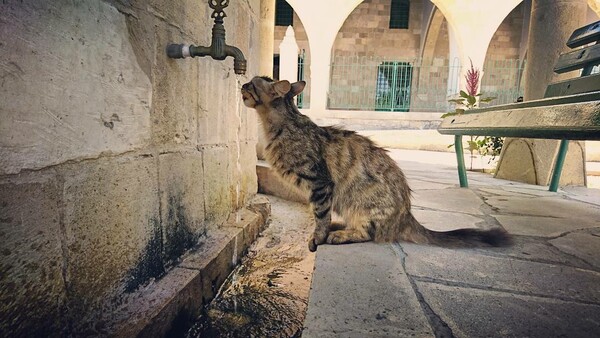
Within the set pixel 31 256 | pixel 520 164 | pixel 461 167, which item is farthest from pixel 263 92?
pixel 520 164

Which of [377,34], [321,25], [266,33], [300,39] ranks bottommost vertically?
[266,33]

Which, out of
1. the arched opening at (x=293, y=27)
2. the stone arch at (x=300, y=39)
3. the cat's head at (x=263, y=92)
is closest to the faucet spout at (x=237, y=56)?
the cat's head at (x=263, y=92)

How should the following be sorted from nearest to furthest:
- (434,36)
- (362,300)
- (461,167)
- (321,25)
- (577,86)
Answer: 1. (362,300)
2. (577,86)
3. (461,167)
4. (321,25)
5. (434,36)

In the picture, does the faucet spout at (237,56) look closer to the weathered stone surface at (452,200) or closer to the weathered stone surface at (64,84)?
the weathered stone surface at (64,84)

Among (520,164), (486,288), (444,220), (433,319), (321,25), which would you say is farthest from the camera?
(321,25)

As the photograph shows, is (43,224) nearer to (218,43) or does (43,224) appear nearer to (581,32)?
(218,43)

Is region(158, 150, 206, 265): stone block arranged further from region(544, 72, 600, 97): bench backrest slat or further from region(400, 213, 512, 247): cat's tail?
region(544, 72, 600, 97): bench backrest slat

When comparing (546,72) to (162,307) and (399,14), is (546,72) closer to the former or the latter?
(162,307)

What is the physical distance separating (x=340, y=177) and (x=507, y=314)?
1116 mm

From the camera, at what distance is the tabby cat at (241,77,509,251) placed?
6.39ft

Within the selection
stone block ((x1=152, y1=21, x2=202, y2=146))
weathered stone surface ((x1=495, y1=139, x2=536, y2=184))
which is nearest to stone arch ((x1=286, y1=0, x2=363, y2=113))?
weathered stone surface ((x1=495, y1=139, x2=536, y2=184))

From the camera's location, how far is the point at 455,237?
74.7 inches

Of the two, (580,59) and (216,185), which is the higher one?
(580,59)

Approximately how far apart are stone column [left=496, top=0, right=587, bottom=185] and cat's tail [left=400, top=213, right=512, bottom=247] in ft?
9.66
